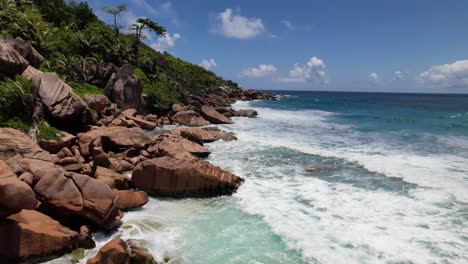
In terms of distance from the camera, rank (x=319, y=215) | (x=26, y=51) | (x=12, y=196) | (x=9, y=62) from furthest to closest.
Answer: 1. (x=26, y=51)
2. (x=9, y=62)
3. (x=319, y=215)
4. (x=12, y=196)

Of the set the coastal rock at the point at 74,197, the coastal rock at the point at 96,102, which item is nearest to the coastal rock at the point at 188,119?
the coastal rock at the point at 96,102

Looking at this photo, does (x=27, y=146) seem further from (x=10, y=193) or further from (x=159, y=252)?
(x=159, y=252)

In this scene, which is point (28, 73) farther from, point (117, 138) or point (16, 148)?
point (16, 148)

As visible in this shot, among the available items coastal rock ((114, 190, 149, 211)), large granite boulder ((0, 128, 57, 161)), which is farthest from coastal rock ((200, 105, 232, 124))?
coastal rock ((114, 190, 149, 211))

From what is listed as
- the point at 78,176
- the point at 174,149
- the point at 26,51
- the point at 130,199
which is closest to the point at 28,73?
the point at 26,51

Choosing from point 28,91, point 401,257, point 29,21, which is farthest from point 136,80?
point 401,257

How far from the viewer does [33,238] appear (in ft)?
27.8

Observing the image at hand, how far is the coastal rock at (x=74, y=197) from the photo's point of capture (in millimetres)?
9508

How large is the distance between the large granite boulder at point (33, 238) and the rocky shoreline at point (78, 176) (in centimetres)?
2

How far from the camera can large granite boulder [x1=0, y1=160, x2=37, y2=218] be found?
781 cm

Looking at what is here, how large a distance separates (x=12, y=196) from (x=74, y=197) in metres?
1.89

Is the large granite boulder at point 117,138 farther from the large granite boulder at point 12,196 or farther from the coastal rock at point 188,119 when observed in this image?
the coastal rock at point 188,119

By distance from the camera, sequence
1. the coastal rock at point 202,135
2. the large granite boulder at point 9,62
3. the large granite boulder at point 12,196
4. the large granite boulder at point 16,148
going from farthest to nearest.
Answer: the coastal rock at point 202,135, the large granite boulder at point 9,62, the large granite boulder at point 16,148, the large granite boulder at point 12,196

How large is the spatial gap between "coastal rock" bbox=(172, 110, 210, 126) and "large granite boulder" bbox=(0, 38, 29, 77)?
16.0 m
